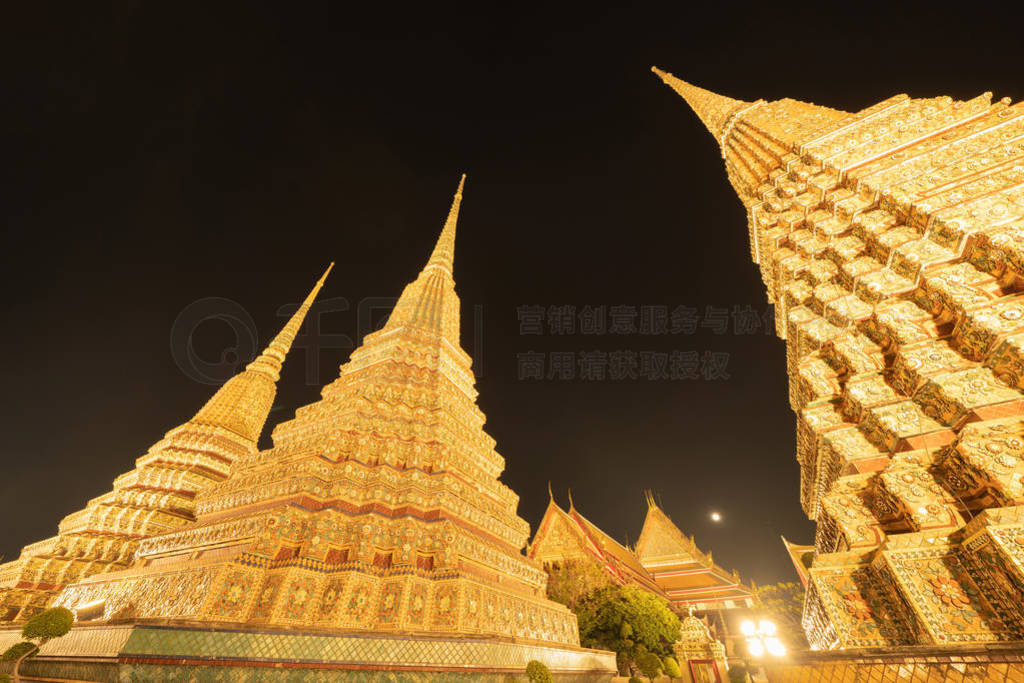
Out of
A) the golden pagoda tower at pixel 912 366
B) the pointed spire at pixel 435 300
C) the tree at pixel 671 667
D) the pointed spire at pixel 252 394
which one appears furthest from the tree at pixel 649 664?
the pointed spire at pixel 252 394

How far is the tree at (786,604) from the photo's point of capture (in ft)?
83.3

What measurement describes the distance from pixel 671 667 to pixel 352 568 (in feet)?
43.3

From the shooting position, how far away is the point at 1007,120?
20.4 ft

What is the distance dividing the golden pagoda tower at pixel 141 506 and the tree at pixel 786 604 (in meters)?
29.6

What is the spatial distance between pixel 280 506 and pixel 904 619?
8414mm

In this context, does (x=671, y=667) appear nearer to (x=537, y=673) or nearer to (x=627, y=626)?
(x=627, y=626)

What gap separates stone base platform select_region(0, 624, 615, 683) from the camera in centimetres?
452

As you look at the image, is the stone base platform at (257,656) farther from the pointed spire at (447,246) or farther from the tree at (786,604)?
the tree at (786,604)

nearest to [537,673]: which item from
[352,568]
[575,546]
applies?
[352,568]

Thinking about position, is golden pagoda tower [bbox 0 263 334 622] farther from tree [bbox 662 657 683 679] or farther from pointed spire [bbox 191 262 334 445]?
tree [bbox 662 657 683 679]

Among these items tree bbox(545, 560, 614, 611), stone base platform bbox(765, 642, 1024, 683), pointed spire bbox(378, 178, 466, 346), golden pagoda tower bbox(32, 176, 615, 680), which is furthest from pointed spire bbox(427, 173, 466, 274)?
stone base platform bbox(765, 642, 1024, 683)

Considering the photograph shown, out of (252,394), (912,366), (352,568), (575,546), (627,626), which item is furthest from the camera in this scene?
(575,546)

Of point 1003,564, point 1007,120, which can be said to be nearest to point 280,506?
point 1003,564

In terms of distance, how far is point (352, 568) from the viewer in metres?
6.62
